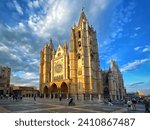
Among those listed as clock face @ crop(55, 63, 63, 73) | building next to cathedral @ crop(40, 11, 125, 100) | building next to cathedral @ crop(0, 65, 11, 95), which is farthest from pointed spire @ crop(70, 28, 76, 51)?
building next to cathedral @ crop(0, 65, 11, 95)

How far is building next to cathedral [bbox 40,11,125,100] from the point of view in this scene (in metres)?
41.8

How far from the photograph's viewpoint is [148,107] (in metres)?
11.8

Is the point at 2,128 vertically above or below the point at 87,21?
below

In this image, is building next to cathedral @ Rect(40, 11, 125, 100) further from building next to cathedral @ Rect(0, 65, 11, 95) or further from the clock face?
building next to cathedral @ Rect(0, 65, 11, 95)

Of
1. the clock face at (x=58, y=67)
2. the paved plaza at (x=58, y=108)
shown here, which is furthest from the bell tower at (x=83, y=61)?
the paved plaza at (x=58, y=108)

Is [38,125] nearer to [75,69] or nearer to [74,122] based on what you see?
[74,122]

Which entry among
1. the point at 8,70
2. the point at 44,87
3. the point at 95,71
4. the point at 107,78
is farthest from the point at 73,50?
the point at 8,70

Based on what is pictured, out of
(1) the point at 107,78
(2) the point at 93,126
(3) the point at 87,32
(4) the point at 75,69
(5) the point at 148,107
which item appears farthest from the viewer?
(1) the point at 107,78

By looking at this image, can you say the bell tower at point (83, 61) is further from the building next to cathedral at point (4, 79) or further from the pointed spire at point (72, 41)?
the building next to cathedral at point (4, 79)

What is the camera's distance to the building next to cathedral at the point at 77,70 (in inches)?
1646

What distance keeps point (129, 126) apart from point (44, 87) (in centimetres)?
4722

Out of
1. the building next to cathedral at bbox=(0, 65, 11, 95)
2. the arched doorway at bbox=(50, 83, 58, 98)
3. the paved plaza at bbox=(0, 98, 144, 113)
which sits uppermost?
the building next to cathedral at bbox=(0, 65, 11, 95)

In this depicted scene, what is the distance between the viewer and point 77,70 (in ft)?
145

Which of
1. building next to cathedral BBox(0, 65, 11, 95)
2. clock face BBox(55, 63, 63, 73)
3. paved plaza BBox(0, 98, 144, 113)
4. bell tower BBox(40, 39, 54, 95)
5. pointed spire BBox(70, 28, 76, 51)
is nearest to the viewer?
paved plaza BBox(0, 98, 144, 113)
